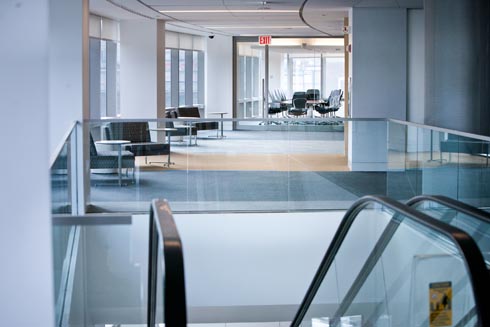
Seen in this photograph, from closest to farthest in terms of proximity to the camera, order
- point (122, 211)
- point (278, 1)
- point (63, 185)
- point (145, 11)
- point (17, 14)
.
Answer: point (17, 14) < point (63, 185) < point (122, 211) < point (278, 1) < point (145, 11)

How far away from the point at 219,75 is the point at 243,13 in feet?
22.0

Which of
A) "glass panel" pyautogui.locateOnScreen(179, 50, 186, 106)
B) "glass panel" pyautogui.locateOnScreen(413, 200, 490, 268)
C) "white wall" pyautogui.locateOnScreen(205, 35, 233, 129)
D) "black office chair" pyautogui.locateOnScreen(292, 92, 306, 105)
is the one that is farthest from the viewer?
"black office chair" pyautogui.locateOnScreen(292, 92, 306, 105)

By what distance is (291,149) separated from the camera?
10.5 m

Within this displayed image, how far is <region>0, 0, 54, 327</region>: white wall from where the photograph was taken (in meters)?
3.27

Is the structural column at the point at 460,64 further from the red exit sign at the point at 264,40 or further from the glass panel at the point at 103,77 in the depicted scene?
the red exit sign at the point at 264,40

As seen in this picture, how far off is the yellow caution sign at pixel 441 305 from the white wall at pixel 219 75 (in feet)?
62.9

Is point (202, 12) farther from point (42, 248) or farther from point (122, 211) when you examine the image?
point (42, 248)

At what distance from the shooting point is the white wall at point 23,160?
10.7 ft

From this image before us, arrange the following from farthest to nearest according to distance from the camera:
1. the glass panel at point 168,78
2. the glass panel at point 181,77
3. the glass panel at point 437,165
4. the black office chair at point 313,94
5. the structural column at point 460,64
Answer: the black office chair at point 313,94, the glass panel at point 181,77, the glass panel at point 168,78, the structural column at point 460,64, the glass panel at point 437,165

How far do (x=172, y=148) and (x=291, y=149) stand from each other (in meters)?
1.53

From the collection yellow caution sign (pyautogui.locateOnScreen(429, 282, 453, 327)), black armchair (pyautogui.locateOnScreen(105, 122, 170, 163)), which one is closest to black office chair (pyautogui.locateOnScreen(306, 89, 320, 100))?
black armchair (pyautogui.locateOnScreen(105, 122, 170, 163))

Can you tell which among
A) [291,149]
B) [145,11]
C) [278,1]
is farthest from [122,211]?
[145,11]

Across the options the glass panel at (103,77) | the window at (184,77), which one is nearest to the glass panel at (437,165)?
the glass panel at (103,77)

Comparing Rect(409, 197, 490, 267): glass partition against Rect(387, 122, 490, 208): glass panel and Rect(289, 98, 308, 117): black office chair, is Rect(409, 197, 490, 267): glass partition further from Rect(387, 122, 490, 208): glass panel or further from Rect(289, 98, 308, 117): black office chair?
Rect(289, 98, 308, 117): black office chair
